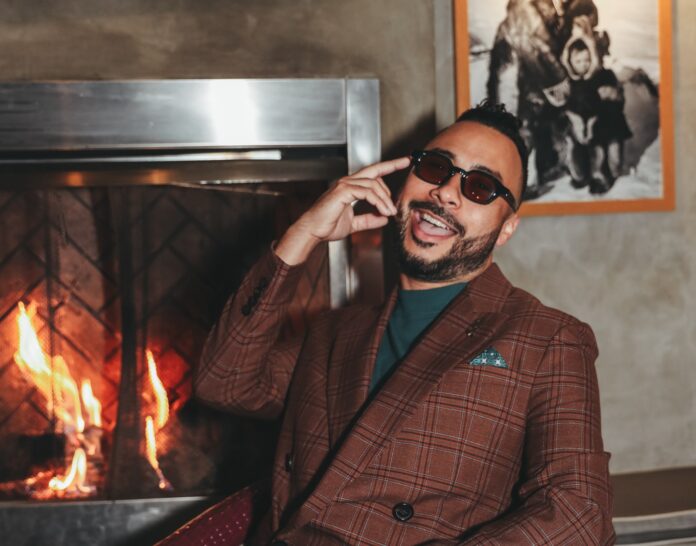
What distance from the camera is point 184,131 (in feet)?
7.74

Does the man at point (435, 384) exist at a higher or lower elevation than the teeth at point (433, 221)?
lower

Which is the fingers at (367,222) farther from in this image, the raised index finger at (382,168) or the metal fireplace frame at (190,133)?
the metal fireplace frame at (190,133)

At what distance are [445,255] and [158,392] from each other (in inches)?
44.3

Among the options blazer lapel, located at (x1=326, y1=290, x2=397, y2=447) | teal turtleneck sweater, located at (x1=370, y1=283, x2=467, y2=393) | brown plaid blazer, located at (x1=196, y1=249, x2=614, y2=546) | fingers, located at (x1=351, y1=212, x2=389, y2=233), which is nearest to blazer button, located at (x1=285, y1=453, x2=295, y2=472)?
brown plaid blazer, located at (x1=196, y1=249, x2=614, y2=546)

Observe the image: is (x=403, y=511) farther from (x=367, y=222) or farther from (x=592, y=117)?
(x=592, y=117)

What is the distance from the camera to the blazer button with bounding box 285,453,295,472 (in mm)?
1823

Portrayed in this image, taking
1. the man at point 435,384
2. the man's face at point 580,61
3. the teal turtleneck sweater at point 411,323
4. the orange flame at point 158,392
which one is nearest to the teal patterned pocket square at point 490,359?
the man at point 435,384

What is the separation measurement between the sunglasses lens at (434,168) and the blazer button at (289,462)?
628 mm

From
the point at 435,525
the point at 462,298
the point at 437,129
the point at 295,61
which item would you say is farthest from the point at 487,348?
the point at 295,61

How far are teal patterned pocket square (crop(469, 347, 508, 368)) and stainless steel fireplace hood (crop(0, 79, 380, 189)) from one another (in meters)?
0.87

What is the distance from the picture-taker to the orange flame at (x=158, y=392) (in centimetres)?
254

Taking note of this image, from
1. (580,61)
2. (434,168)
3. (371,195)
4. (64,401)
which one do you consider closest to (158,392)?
(64,401)

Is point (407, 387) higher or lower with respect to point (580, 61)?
lower

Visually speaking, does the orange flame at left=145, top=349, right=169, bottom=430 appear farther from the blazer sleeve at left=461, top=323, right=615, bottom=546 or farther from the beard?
the blazer sleeve at left=461, top=323, right=615, bottom=546
